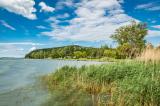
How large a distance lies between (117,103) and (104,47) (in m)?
116

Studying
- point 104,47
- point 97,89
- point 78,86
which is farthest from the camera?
point 104,47

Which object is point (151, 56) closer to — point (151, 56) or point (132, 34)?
point (151, 56)

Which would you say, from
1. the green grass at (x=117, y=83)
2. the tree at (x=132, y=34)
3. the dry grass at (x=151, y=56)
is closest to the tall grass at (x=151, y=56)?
the dry grass at (x=151, y=56)

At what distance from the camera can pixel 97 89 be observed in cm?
1458

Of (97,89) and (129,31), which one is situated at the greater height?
(129,31)

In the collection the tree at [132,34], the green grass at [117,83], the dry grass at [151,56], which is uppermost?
the tree at [132,34]

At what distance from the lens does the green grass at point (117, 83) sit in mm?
8953

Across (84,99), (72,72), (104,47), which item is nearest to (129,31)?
(104,47)

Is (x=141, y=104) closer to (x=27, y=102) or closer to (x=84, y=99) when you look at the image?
(x=84, y=99)

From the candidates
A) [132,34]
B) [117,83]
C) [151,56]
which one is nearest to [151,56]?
[151,56]

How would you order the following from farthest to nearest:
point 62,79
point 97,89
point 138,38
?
point 138,38 < point 62,79 < point 97,89

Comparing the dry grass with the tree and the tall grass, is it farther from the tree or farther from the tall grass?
the tree

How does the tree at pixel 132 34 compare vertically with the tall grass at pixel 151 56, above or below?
above

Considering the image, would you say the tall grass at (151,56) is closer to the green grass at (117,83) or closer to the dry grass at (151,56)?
the dry grass at (151,56)
